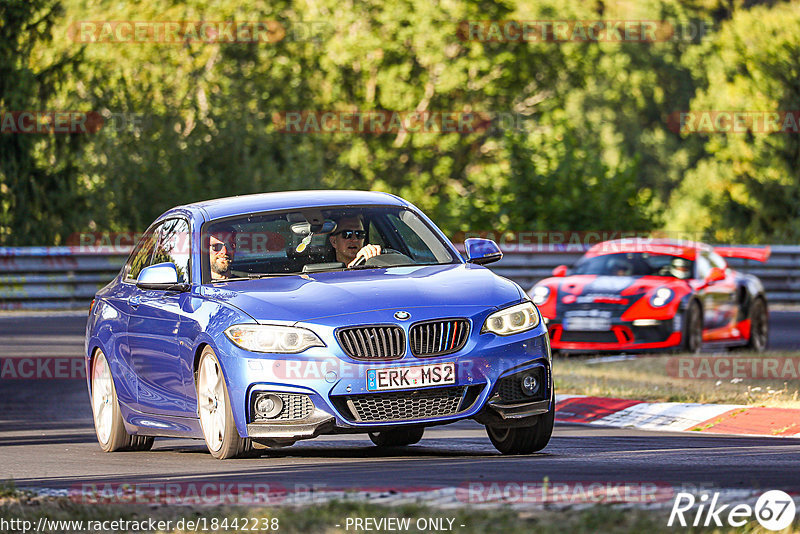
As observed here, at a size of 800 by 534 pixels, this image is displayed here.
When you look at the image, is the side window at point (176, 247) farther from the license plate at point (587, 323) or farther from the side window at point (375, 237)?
the license plate at point (587, 323)

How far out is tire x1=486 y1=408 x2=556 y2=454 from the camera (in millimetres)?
9516

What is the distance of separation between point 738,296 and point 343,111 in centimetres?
3457

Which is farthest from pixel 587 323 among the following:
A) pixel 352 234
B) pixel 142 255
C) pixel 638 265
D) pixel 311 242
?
pixel 311 242

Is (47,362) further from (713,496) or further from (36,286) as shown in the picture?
(713,496)

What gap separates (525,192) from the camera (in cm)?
3903

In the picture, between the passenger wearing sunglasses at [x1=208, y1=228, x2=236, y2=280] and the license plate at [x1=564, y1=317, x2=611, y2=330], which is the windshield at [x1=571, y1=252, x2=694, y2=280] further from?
the passenger wearing sunglasses at [x1=208, y1=228, x2=236, y2=280]

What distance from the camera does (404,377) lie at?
29.1 ft

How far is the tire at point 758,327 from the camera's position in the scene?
20.5m

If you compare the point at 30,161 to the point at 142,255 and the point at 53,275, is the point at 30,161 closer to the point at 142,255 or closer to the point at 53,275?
the point at 53,275

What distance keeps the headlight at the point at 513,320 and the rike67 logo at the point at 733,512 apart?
235 cm

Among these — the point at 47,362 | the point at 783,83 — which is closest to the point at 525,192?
the point at 783,83

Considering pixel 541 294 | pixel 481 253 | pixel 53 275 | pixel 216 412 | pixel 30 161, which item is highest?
pixel 481 253

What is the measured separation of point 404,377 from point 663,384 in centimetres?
657

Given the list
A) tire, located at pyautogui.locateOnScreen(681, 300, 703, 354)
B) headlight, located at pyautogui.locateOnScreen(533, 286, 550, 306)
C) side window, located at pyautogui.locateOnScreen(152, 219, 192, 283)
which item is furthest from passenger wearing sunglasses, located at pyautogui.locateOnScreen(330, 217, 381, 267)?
headlight, located at pyautogui.locateOnScreen(533, 286, 550, 306)
